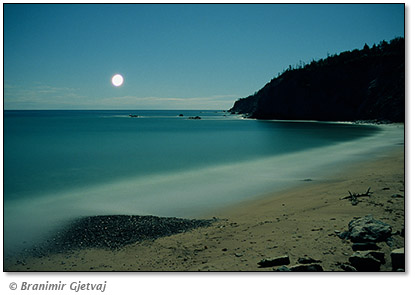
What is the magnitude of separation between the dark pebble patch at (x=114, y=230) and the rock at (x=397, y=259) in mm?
4062

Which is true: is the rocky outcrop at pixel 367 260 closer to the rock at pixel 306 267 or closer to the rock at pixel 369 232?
the rock at pixel 369 232

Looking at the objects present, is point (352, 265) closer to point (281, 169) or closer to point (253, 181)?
point (253, 181)

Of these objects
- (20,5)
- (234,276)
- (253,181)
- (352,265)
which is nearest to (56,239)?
(234,276)

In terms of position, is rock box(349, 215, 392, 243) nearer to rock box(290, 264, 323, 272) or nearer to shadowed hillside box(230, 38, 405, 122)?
rock box(290, 264, 323, 272)

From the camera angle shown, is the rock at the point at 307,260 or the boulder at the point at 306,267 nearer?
the boulder at the point at 306,267

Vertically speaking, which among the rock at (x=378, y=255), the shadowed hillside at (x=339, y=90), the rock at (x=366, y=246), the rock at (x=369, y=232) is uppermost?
the shadowed hillside at (x=339, y=90)

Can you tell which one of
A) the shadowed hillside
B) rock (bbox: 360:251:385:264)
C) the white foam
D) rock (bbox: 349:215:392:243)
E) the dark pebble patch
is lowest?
the dark pebble patch

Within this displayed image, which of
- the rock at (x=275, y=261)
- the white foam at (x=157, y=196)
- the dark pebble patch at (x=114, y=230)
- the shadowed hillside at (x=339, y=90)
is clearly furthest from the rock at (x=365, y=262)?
the shadowed hillside at (x=339, y=90)

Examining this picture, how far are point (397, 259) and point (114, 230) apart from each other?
19.2ft

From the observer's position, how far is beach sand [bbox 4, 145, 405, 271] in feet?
16.5

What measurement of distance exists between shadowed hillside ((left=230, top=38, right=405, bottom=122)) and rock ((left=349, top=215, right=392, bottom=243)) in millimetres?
52268

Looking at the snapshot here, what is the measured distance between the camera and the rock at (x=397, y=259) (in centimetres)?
463

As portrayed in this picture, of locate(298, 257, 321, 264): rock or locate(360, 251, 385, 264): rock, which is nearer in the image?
locate(360, 251, 385, 264): rock

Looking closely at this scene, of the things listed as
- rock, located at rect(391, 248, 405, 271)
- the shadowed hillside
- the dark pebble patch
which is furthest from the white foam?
the shadowed hillside
